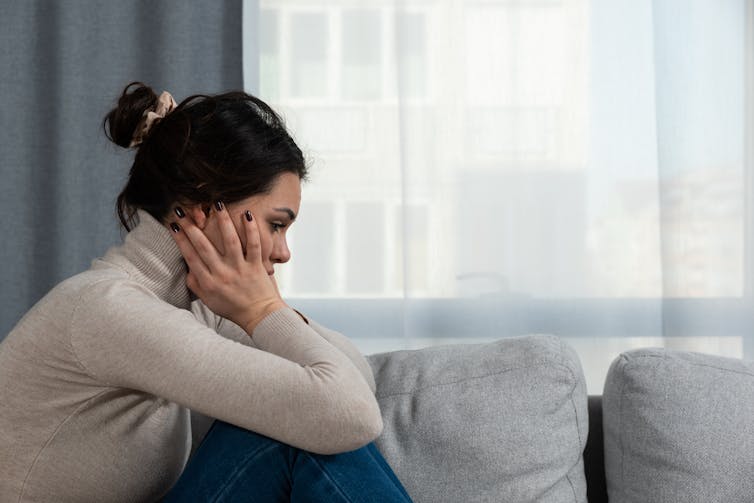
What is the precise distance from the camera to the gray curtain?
98.1 inches

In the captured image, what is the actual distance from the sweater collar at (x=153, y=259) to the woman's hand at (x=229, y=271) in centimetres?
2

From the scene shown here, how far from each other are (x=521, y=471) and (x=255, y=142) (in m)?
0.76

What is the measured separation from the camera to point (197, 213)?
53.6 inches

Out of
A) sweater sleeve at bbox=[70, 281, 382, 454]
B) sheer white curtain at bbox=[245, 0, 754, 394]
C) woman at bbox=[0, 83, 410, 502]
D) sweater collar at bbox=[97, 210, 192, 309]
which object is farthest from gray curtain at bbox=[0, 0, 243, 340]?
sweater sleeve at bbox=[70, 281, 382, 454]

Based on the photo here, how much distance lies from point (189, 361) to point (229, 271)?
25 centimetres

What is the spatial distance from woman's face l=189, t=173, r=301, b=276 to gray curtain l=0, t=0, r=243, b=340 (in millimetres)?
1206

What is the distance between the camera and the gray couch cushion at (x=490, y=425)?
4.95 feet

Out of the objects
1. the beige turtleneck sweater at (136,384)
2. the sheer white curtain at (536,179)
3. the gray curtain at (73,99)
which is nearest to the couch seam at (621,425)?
the beige turtleneck sweater at (136,384)

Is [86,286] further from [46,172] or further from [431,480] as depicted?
[46,172]

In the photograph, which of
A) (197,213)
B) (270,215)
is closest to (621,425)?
(270,215)

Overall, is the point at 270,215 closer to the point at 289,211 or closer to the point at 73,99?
the point at 289,211

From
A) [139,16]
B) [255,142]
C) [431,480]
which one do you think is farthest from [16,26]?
[431,480]

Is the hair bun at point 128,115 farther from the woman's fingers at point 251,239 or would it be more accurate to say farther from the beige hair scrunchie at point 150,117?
the woman's fingers at point 251,239

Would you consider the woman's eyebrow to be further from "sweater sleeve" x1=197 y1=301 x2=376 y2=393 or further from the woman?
"sweater sleeve" x1=197 y1=301 x2=376 y2=393
